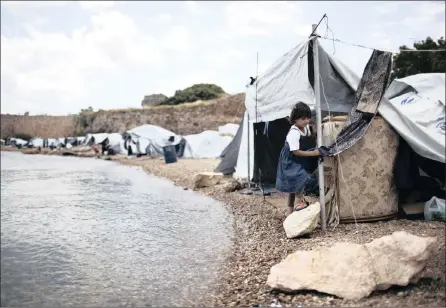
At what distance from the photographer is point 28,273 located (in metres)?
2.74

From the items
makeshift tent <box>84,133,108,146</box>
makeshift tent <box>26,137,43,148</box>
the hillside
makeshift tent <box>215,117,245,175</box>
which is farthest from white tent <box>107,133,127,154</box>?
makeshift tent <box>215,117,245,175</box>

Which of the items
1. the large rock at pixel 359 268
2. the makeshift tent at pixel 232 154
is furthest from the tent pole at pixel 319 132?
the makeshift tent at pixel 232 154

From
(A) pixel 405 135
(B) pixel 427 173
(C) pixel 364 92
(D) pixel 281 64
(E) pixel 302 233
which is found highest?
(D) pixel 281 64

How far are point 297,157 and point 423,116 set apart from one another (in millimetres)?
1922

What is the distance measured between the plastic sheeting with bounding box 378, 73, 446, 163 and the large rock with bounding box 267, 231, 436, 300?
8.19ft

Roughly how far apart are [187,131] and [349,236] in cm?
4332

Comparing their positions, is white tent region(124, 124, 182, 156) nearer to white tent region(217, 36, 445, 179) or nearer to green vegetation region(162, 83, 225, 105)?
white tent region(217, 36, 445, 179)

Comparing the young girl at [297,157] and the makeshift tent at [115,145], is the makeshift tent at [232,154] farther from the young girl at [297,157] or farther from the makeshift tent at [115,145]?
the makeshift tent at [115,145]

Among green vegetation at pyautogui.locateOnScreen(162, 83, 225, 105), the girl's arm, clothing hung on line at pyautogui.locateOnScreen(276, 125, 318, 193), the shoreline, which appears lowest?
the shoreline

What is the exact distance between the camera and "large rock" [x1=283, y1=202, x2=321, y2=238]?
5.31 metres

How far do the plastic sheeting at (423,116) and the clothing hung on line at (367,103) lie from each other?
0.73 feet

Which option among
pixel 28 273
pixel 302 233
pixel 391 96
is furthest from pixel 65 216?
pixel 391 96

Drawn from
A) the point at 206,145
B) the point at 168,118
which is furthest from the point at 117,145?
the point at 168,118

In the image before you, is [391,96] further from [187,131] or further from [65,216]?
[187,131]
